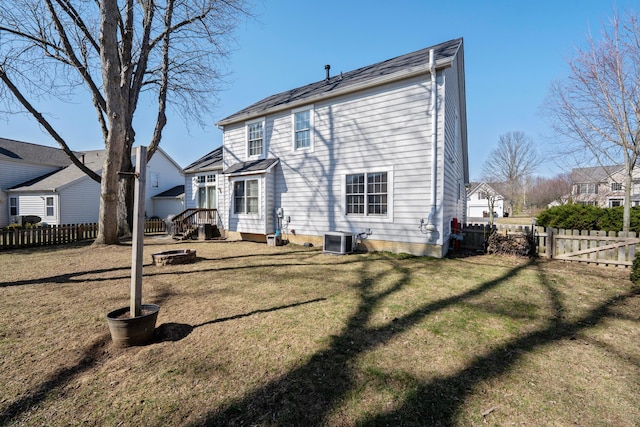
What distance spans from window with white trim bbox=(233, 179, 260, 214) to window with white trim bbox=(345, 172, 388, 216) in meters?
4.11

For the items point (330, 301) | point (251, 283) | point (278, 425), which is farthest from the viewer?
point (251, 283)

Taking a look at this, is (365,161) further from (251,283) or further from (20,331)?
(20,331)

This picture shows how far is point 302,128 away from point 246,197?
12.6ft

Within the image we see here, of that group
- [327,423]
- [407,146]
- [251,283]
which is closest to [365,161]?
[407,146]

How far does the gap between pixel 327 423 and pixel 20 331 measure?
4267 millimetres

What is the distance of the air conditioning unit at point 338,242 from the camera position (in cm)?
921

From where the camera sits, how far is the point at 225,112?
14836 millimetres

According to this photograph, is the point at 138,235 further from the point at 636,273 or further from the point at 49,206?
the point at 49,206

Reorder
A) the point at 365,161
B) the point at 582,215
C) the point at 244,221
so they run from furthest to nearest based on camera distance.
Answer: the point at 582,215 < the point at 244,221 < the point at 365,161

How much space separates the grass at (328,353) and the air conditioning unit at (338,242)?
309 centimetres

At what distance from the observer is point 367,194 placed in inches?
378

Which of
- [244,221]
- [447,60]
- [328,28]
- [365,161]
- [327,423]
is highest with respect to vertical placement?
[328,28]

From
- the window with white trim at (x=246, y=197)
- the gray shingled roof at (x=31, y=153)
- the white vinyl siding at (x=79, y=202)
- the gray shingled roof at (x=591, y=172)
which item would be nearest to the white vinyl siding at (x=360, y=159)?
the window with white trim at (x=246, y=197)

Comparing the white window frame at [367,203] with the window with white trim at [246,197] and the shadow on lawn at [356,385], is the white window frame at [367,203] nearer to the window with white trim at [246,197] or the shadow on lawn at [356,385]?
the window with white trim at [246,197]
